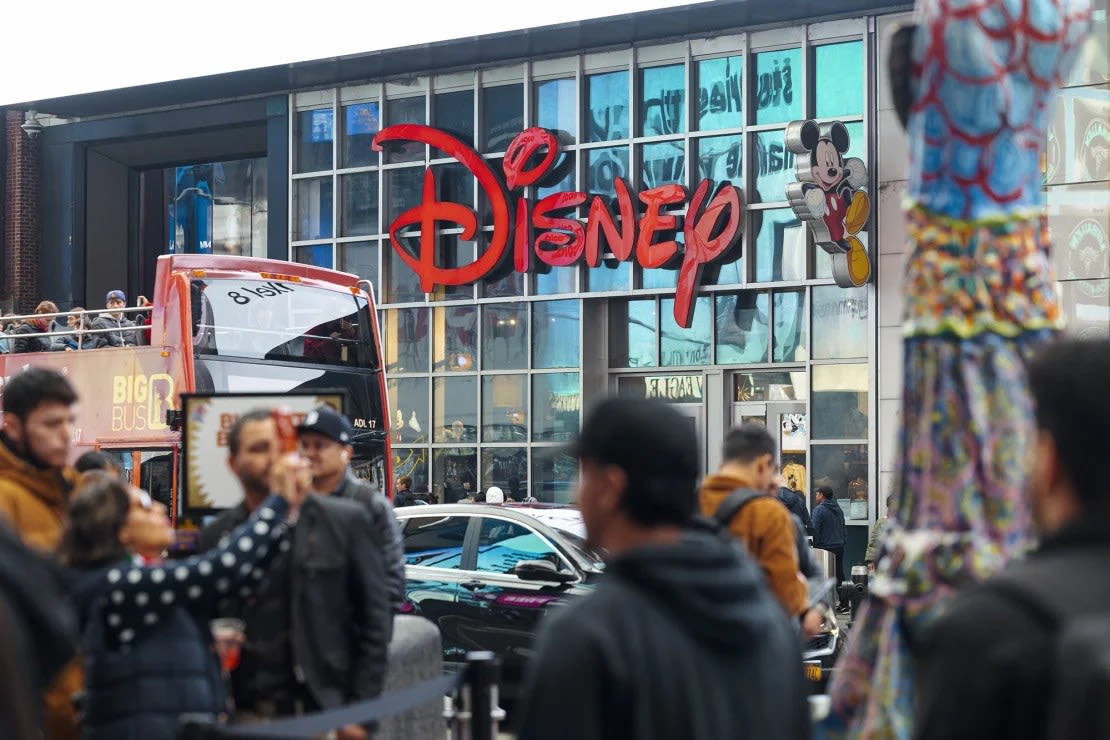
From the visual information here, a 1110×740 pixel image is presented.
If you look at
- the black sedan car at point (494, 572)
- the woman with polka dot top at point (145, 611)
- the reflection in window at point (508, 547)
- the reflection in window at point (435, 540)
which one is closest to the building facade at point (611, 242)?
the reflection in window at point (435, 540)

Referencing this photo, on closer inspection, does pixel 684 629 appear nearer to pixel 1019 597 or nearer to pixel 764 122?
pixel 1019 597

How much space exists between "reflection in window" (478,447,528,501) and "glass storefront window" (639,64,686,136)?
5912 millimetres

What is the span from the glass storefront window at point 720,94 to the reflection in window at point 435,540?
14.7 m

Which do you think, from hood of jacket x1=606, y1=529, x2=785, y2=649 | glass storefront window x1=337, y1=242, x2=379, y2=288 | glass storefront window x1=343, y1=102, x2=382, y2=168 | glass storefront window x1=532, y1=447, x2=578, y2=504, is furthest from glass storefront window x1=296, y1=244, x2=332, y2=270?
hood of jacket x1=606, y1=529, x2=785, y2=649

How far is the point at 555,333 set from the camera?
26.8 metres

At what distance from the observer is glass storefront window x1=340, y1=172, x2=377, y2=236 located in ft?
94.6

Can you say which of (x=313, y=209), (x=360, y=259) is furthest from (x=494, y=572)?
(x=313, y=209)

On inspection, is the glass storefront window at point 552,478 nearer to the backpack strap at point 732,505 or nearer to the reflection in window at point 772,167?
the reflection in window at point 772,167

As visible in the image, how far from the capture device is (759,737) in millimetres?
2977

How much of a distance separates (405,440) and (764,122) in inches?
337

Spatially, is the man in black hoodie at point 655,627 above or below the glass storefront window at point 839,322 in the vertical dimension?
below

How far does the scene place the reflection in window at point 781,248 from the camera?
973 inches

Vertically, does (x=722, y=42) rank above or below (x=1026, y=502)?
above

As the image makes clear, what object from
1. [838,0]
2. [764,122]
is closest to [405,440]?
[764,122]
